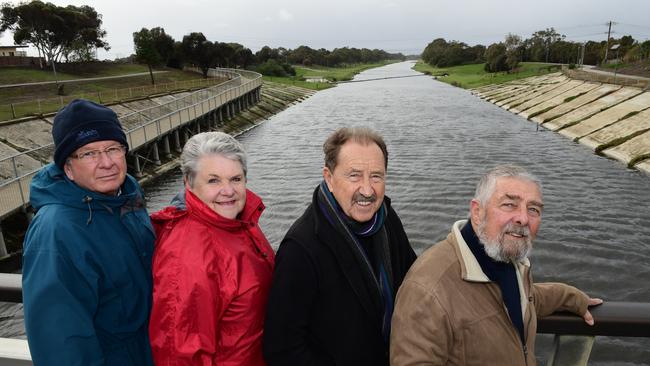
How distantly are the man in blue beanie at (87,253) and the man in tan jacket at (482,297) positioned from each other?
134 cm

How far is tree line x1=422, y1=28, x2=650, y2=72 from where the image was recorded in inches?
3317

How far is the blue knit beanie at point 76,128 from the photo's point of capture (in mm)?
2284

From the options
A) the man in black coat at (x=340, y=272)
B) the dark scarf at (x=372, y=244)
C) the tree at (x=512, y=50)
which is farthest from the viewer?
the tree at (x=512, y=50)

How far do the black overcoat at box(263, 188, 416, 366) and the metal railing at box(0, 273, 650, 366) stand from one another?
2.94ft

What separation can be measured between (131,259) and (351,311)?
1136 millimetres

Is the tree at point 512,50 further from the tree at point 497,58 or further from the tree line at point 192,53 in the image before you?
the tree line at point 192,53

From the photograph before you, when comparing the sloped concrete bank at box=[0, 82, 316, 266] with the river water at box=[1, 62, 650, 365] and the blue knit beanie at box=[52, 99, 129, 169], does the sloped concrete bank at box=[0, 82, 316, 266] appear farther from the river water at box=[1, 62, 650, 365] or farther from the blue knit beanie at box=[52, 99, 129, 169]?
the blue knit beanie at box=[52, 99, 129, 169]

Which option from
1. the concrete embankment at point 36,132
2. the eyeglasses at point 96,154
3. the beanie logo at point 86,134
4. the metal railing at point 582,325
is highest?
the beanie logo at point 86,134

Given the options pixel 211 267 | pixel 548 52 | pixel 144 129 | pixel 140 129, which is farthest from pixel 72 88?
pixel 548 52

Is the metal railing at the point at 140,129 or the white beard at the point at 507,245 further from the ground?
the white beard at the point at 507,245

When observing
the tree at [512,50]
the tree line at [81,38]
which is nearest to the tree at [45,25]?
the tree line at [81,38]

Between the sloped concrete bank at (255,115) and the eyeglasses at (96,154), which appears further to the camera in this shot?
the sloped concrete bank at (255,115)

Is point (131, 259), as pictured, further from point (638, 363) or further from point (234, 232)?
point (638, 363)

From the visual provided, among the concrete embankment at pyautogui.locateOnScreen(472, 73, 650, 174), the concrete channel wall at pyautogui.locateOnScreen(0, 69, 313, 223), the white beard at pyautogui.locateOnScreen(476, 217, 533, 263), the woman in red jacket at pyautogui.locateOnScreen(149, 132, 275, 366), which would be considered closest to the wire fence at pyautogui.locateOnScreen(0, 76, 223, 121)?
the concrete channel wall at pyautogui.locateOnScreen(0, 69, 313, 223)
